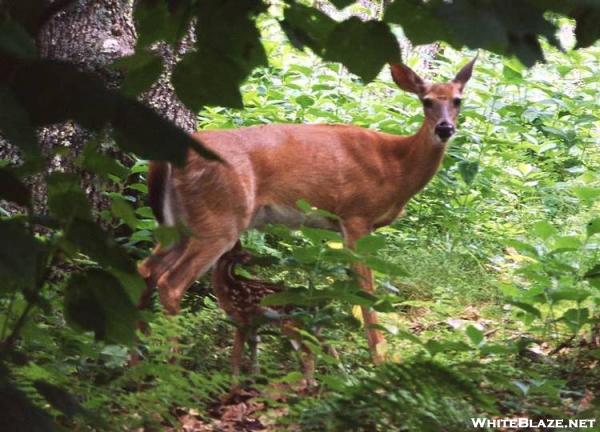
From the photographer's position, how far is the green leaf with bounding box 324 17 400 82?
1.94m

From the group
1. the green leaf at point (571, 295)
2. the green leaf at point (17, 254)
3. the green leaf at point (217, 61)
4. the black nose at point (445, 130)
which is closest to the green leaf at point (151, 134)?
the green leaf at point (17, 254)

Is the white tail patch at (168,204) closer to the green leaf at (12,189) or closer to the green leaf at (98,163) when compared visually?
the green leaf at (98,163)

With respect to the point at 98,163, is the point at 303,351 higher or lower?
lower

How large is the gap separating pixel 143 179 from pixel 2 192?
208 inches

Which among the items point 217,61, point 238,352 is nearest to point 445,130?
point 238,352

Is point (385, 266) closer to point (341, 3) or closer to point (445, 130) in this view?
point (341, 3)

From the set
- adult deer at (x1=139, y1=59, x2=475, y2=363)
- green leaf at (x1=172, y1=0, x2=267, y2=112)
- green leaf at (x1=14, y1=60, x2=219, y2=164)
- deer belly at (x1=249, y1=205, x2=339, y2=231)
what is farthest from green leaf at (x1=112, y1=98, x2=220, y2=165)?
deer belly at (x1=249, y1=205, x2=339, y2=231)

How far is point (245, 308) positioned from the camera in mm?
4895

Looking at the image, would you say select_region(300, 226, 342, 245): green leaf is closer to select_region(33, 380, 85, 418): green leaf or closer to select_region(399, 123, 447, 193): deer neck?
select_region(33, 380, 85, 418): green leaf

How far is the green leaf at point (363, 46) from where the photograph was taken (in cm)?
194

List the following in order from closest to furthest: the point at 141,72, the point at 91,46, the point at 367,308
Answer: the point at 141,72 < the point at 367,308 < the point at 91,46

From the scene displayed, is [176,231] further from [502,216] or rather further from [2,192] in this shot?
[502,216]

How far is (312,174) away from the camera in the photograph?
6.98m

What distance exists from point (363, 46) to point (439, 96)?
17.9 feet
